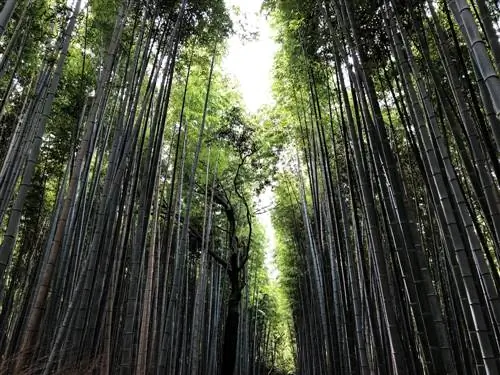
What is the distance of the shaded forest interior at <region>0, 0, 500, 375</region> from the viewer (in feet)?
7.25

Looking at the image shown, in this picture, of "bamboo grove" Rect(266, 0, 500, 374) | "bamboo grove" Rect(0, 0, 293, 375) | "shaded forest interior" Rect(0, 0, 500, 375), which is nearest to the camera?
"bamboo grove" Rect(266, 0, 500, 374)

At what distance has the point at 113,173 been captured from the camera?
304 centimetres

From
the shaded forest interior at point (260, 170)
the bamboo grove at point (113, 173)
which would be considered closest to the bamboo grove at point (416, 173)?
the shaded forest interior at point (260, 170)

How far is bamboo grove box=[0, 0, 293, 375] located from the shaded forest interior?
3 centimetres

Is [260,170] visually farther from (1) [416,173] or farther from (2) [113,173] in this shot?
(2) [113,173]

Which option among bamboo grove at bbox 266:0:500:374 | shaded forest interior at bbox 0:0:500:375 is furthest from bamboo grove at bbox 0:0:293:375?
bamboo grove at bbox 266:0:500:374

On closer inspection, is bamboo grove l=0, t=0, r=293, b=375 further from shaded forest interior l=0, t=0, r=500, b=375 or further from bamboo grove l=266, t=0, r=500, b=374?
bamboo grove l=266, t=0, r=500, b=374

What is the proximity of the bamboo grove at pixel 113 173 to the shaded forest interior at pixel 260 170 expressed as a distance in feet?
0.10

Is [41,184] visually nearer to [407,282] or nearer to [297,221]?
[297,221]

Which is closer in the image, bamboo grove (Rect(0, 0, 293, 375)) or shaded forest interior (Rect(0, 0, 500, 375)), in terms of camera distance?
shaded forest interior (Rect(0, 0, 500, 375))

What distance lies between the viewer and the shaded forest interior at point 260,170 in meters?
2.21

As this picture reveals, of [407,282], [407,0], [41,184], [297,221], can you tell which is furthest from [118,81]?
[297,221]

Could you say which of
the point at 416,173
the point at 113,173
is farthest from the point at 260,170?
the point at 113,173

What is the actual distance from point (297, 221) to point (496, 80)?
788cm
